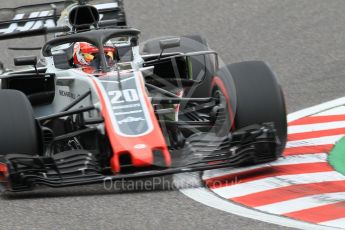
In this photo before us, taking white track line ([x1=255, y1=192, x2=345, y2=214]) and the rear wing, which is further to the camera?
the rear wing

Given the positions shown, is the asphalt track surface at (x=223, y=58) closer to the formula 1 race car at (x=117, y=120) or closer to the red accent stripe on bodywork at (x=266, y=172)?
the formula 1 race car at (x=117, y=120)

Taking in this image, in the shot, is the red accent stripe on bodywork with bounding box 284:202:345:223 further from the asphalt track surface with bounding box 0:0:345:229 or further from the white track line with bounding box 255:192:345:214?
the asphalt track surface with bounding box 0:0:345:229

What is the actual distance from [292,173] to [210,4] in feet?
25.1

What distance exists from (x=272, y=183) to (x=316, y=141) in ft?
4.81

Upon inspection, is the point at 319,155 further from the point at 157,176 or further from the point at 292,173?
the point at 157,176

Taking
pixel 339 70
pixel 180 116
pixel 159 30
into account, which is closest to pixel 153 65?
pixel 180 116

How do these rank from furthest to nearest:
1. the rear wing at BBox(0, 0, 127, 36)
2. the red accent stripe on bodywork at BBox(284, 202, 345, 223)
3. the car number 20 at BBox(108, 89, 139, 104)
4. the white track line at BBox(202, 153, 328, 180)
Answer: the rear wing at BBox(0, 0, 127, 36)
the car number 20 at BBox(108, 89, 139, 104)
the white track line at BBox(202, 153, 328, 180)
the red accent stripe on bodywork at BBox(284, 202, 345, 223)

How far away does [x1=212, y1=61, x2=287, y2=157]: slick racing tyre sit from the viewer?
772cm

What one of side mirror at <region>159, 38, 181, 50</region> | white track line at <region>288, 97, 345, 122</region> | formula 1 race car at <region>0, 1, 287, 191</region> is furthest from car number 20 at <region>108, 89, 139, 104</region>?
white track line at <region>288, 97, 345, 122</region>

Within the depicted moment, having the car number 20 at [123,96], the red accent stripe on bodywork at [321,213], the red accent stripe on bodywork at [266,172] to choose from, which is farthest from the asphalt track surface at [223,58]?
the car number 20 at [123,96]

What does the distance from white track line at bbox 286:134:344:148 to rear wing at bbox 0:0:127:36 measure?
272 centimetres

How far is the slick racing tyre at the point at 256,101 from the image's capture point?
7719mm

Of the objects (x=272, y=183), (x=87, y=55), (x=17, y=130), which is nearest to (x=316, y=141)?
(x=272, y=183)

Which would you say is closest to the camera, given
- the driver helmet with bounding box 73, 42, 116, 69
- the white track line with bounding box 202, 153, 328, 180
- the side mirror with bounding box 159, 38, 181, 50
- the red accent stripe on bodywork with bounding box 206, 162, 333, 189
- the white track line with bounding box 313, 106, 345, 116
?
the red accent stripe on bodywork with bounding box 206, 162, 333, 189
